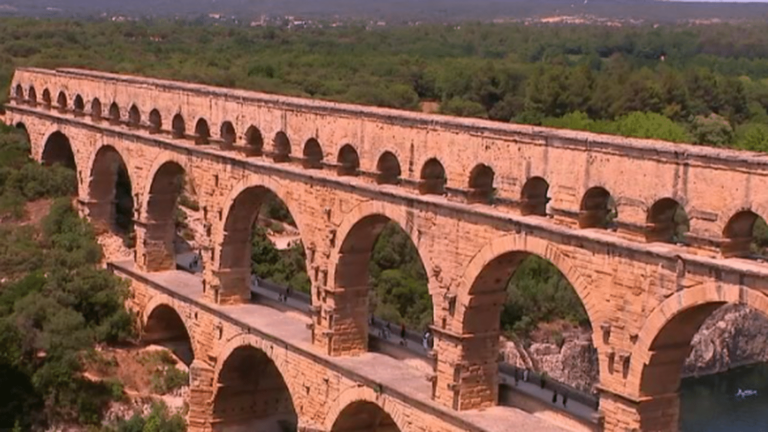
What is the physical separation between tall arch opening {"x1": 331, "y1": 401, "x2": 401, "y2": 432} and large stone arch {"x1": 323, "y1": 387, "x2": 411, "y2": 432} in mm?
79

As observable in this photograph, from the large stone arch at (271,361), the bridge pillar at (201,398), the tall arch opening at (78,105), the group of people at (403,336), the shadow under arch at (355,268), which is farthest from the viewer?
the tall arch opening at (78,105)

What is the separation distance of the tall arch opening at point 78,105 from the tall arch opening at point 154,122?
5961mm

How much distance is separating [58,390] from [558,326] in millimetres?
17277

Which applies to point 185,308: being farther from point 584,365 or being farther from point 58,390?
point 584,365

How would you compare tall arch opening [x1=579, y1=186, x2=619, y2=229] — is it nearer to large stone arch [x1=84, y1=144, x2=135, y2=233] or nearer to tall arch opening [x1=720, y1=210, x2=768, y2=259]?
tall arch opening [x1=720, y1=210, x2=768, y2=259]

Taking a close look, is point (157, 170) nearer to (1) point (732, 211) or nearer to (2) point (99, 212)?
(2) point (99, 212)

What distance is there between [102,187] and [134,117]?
3.45 meters

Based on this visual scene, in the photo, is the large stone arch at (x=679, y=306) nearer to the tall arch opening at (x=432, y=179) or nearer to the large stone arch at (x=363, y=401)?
the large stone arch at (x=363, y=401)

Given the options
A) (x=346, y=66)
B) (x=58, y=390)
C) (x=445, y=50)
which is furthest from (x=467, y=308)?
(x=445, y=50)

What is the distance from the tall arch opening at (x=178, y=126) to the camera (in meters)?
30.0

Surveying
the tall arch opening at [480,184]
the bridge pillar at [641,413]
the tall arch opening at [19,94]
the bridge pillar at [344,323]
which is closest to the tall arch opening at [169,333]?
the bridge pillar at [344,323]

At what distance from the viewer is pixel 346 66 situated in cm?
6575

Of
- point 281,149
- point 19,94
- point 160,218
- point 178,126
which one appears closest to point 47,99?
point 19,94

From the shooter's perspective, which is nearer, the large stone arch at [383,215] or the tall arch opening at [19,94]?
the large stone arch at [383,215]
